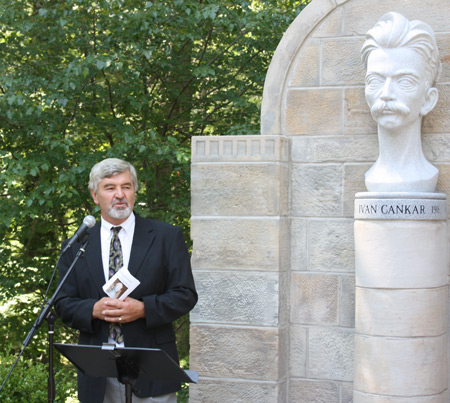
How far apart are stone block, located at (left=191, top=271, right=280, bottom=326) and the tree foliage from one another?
1823 mm

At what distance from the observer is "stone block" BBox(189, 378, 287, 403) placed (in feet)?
14.5

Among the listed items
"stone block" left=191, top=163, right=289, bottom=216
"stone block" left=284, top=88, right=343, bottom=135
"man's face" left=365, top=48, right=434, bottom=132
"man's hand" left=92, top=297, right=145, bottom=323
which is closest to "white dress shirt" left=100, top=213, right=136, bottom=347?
"man's hand" left=92, top=297, right=145, bottom=323


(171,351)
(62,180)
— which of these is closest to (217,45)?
(62,180)

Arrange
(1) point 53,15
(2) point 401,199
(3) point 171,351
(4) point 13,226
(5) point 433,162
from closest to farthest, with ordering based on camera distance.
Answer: (3) point 171,351, (2) point 401,199, (5) point 433,162, (1) point 53,15, (4) point 13,226

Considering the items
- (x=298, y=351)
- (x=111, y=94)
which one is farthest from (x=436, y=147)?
(x=111, y=94)

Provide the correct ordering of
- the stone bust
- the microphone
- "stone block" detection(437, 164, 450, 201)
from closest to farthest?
1. the microphone
2. the stone bust
3. "stone block" detection(437, 164, 450, 201)

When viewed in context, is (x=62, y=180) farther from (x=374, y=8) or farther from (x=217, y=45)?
(x=374, y=8)

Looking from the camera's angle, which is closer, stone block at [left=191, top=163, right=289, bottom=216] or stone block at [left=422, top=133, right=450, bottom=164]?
stone block at [left=422, top=133, right=450, bottom=164]

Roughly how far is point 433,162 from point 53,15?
381cm

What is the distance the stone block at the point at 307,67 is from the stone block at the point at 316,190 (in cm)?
51

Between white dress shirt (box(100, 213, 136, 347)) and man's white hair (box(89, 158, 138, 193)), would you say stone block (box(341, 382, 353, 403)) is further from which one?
man's white hair (box(89, 158, 138, 193))

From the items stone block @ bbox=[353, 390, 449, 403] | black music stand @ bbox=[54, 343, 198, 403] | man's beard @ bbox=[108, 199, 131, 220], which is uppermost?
man's beard @ bbox=[108, 199, 131, 220]

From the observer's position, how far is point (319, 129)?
453 centimetres

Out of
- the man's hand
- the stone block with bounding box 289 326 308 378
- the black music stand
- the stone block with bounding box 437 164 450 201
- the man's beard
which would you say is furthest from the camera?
the stone block with bounding box 289 326 308 378
